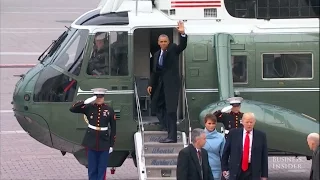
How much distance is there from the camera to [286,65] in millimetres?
14336

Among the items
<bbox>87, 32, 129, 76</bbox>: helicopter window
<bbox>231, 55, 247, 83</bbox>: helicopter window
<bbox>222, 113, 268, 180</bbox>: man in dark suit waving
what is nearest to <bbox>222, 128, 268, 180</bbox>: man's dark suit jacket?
<bbox>222, 113, 268, 180</bbox>: man in dark suit waving

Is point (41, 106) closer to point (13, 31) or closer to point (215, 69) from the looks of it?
point (215, 69)

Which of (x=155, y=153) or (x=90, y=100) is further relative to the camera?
(x=155, y=153)

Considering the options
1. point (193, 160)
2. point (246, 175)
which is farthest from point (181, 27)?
point (193, 160)

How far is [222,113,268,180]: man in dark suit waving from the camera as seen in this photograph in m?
11.3

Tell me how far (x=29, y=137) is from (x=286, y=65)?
720 centimetres

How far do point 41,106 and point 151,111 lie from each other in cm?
174

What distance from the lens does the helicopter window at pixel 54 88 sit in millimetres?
A: 14414

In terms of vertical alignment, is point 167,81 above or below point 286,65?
below

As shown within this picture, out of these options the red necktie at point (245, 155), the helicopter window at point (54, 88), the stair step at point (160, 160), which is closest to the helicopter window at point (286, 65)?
the stair step at point (160, 160)

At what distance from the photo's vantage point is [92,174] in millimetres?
13805

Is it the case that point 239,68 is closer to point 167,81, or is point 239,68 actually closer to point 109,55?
point 167,81

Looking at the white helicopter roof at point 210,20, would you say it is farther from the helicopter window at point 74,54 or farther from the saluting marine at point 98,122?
the saluting marine at point 98,122

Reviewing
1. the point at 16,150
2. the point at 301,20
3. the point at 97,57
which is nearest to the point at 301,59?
the point at 301,20
